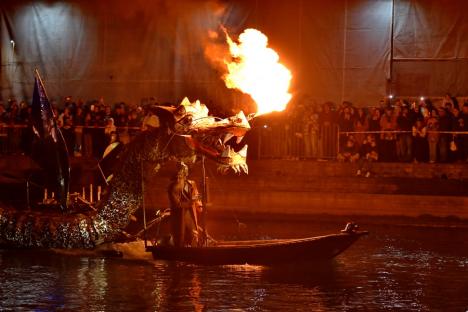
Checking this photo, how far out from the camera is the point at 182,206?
14.8 m

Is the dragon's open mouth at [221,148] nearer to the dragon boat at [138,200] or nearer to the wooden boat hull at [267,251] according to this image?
the dragon boat at [138,200]

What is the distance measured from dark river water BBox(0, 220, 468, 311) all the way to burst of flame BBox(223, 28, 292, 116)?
10.8 ft

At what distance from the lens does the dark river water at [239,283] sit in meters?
12.3

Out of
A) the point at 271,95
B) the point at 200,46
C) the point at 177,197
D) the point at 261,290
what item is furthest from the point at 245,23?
the point at 261,290

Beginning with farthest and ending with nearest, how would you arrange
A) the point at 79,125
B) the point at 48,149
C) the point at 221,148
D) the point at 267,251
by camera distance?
the point at 79,125 → the point at 48,149 → the point at 221,148 → the point at 267,251

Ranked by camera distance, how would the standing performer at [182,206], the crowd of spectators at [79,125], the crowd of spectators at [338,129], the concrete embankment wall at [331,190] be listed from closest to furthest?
the standing performer at [182,206], the concrete embankment wall at [331,190], the crowd of spectators at [338,129], the crowd of spectators at [79,125]

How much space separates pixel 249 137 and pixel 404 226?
5982mm

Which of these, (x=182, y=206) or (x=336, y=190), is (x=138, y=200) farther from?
(x=336, y=190)

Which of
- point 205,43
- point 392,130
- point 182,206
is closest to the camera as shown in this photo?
point 182,206

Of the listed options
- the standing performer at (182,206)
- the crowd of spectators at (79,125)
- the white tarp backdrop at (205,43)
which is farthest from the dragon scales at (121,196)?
the white tarp backdrop at (205,43)

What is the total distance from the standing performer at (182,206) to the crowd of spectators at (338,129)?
262 inches

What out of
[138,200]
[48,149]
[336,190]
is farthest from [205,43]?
[138,200]

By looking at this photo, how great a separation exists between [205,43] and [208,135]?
1264 cm

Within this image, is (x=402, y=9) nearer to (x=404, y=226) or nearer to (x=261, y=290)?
(x=404, y=226)
